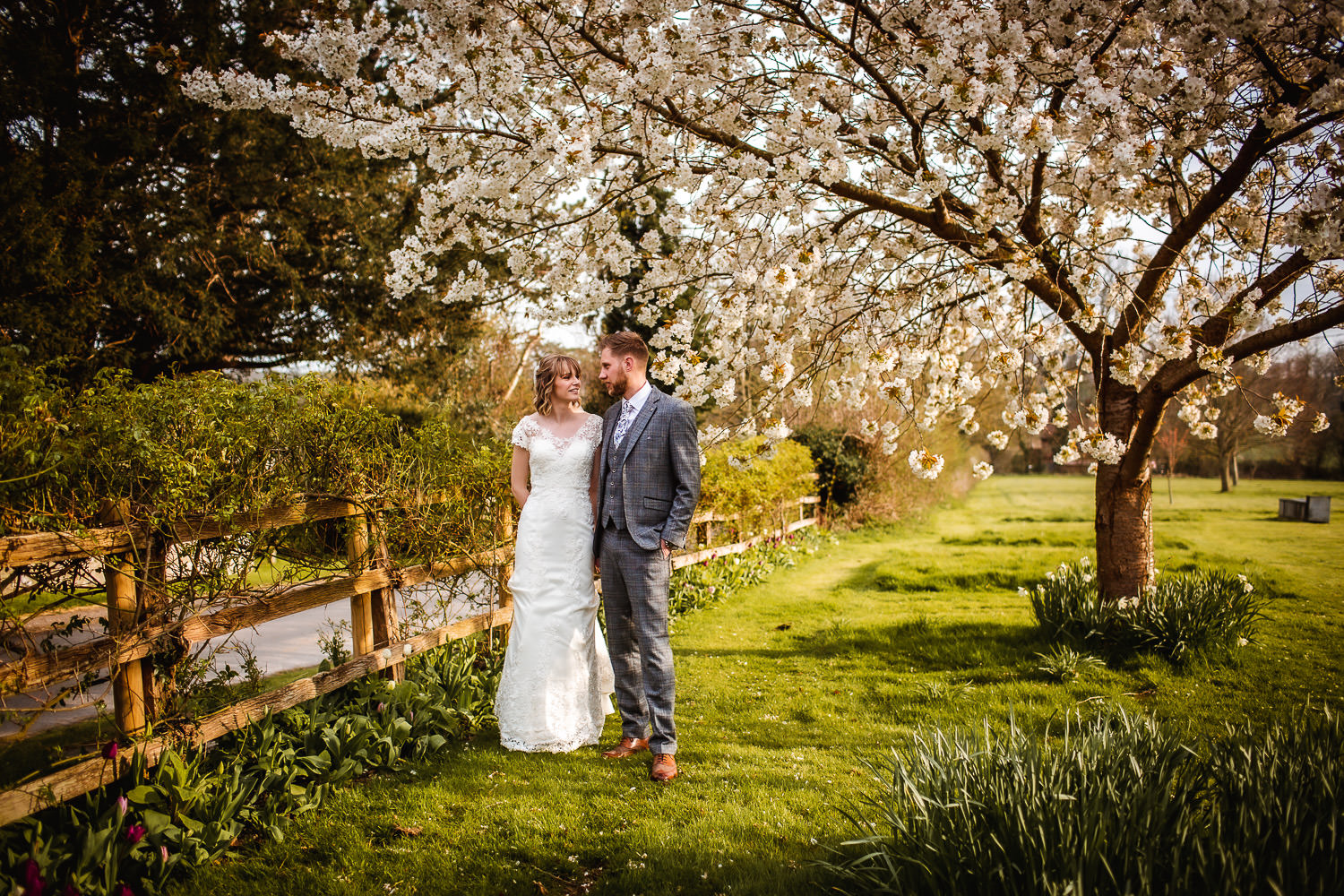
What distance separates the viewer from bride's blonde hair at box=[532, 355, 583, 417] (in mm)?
3807

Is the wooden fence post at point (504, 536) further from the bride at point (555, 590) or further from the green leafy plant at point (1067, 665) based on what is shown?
the green leafy plant at point (1067, 665)

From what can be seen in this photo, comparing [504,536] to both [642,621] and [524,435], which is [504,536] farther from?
[642,621]

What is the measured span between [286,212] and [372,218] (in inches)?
53.1

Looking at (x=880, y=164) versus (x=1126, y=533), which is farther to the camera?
(x=1126, y=533)

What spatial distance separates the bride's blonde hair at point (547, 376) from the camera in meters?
3.81

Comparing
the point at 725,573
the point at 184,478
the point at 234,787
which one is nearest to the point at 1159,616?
the point at 725,573

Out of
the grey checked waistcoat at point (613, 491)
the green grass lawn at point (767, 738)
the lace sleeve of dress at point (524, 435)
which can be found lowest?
the green grass lawn at point (767, 738)

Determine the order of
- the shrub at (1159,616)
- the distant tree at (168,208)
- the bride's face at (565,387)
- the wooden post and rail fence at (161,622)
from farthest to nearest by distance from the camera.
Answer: the distant tree at (168,208), the shrub at (1159,616), the bride's face at (565,387), the wooden post and rail fence at (161,622)

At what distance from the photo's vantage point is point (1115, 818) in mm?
2066

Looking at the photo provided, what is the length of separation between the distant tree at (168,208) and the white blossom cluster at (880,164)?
5.36 meters

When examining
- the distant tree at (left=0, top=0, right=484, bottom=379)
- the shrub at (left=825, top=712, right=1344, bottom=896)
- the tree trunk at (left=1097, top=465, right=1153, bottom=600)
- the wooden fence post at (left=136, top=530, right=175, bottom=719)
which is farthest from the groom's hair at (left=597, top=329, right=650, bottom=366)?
the distant tree at (left=0, top=0, right=484, bottom=379)

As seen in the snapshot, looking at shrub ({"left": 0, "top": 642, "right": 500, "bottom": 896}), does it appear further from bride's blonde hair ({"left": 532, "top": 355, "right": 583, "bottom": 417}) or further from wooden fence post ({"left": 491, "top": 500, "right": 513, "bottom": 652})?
bride's blonde hair ({"left": 532, "top": 355, "right": 583, "bottom": 417})

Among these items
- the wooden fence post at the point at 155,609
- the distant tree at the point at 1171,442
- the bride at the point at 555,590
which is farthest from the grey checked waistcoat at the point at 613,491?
the distant tree at the point at 1171,442

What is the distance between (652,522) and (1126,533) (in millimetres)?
3998
